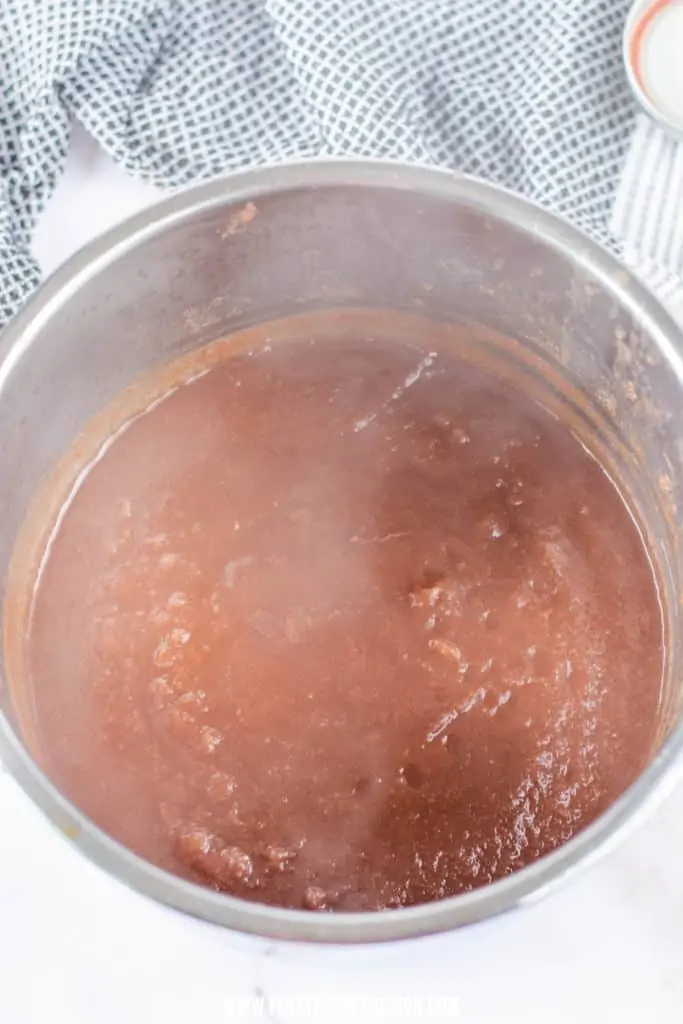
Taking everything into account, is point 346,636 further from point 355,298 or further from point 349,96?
point 349,96

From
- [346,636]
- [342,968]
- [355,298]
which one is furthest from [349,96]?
[342,968]

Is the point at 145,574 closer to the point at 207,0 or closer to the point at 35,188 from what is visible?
the point at 35,188

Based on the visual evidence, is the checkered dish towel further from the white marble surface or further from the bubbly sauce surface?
the white marble surface

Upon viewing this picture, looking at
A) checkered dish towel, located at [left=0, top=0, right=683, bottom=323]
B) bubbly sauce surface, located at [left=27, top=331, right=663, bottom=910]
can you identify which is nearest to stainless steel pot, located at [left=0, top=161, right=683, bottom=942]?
bubbly sauce surface, located at [left=27, top=331, right=663, bottom=910]

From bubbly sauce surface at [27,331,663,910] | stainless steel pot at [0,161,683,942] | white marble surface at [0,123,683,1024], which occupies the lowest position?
white marble surface at [0,123,683,1024]

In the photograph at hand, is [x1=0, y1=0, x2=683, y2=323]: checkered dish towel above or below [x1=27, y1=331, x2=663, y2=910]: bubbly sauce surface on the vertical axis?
above

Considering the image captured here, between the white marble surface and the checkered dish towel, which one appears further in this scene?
the checkered dish towel

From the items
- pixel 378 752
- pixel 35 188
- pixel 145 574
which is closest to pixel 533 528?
pixel 378 752
